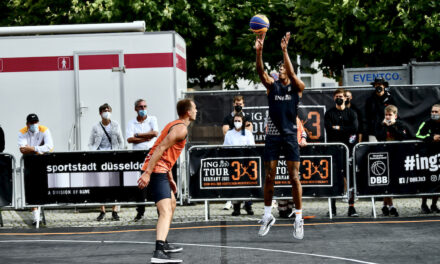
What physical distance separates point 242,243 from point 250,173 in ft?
9.79

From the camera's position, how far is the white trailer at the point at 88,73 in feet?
53.4

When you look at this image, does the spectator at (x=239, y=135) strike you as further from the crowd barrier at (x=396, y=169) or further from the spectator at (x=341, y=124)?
the crowd barrier at (x=396, y=169)

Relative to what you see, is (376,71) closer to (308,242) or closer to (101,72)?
(101,72)

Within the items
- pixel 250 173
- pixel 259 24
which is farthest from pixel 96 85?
pixel 259 24

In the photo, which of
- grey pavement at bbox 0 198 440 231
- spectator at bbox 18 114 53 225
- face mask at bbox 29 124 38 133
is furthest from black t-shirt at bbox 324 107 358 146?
face mask at bbox 29 124 38 133

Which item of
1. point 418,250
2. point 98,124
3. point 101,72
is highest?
point 101,72

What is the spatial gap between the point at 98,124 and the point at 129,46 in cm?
219

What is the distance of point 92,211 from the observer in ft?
53.4

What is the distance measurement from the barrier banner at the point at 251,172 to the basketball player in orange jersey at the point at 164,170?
13.9ft

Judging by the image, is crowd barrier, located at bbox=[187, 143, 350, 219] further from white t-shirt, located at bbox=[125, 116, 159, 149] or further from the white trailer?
the white trailer

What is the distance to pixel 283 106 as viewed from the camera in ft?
35.4

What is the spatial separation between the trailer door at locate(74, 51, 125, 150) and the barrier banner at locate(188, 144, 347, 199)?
3008 millimetres

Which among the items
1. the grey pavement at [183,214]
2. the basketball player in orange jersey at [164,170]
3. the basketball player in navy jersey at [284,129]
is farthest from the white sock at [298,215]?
the grey pavement at [183,214]

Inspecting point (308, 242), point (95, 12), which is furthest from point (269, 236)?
point (95, 12)
